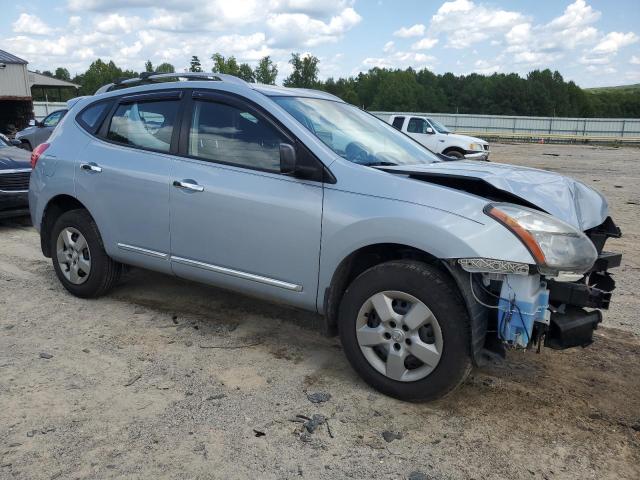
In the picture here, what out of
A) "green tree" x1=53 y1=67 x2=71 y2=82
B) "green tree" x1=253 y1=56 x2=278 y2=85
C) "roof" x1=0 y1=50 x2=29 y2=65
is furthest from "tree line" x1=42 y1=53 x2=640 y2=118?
"roof" x1=0 y1=50 x2=29 y2=65

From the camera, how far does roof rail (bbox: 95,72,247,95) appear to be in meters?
4.32

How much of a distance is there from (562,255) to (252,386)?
1.97 metres

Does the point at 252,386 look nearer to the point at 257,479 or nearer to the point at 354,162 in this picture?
the point at 257,479

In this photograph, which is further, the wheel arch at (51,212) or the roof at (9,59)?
the roof at (9,59)

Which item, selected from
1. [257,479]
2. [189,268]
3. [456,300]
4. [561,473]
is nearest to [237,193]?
[189,268]

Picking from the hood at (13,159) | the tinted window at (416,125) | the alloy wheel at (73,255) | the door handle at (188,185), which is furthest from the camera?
the tinted window at (416,125)

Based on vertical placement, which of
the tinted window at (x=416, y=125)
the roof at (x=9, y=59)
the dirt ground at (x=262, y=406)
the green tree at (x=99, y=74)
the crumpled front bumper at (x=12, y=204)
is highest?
the green tree at (x=99, y=74)

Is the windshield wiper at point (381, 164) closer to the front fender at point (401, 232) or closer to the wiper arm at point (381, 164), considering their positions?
the wiper arm at point (381, 164)

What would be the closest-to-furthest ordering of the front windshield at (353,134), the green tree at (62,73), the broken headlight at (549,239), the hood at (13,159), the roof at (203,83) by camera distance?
the broken headlight at (549,239) → the front windshield at (353,134) → the roof at (203,83) → the hood at (13,159) → the green tree at (62,73)

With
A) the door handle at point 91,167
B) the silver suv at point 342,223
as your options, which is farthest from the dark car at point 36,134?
the door handle at point 91,167

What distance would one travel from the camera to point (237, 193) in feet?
12.6

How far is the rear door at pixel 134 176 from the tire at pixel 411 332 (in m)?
1.71

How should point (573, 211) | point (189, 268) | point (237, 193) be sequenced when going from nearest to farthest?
1. point (573, 211)
2. point (237, 193)
3. point (189, 268)

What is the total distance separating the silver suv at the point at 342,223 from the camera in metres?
3.06
